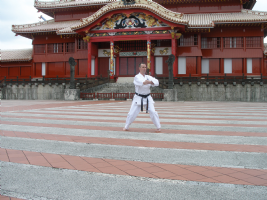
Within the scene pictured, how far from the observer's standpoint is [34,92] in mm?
25016

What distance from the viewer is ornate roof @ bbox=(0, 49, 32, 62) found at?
97.3 ft

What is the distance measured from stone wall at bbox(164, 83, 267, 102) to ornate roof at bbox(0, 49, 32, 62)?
730 inches

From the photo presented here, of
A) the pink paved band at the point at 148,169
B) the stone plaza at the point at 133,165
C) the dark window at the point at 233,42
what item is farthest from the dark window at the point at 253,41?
the pink paved band at the point at 148,169

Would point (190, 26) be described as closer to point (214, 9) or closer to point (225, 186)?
point (214, 9)

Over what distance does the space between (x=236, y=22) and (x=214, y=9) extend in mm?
4901

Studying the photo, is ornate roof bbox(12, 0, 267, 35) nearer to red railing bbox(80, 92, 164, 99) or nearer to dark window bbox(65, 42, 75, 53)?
dark window bbox(65, 42, 75, 53)

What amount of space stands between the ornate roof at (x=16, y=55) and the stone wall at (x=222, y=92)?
18.5 m

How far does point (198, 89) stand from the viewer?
71.5ft

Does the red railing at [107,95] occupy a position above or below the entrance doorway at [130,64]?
below

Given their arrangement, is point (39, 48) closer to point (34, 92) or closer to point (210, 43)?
point (34, 92)

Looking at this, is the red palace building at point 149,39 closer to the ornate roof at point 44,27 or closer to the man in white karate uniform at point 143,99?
the ornate roof at point 44,27

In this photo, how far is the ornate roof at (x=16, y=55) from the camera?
2966 centimetres

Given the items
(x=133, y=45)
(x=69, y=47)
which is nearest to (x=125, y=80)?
(x=133, y=45)

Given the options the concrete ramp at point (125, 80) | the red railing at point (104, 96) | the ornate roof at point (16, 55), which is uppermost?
the ornate roof at point (16, 55)
